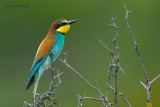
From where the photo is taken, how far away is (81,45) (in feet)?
32.4

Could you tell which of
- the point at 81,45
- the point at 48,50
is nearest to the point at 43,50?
the point at 48,50

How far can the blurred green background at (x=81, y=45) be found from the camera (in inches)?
337

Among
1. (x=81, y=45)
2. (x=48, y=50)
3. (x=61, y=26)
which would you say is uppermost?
(x=61, y=26)

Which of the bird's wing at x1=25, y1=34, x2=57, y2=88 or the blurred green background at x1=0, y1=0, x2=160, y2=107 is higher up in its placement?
the bird's wing at x1=25, y1=34, x2=57, y2=88

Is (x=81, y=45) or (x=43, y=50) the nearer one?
(x=43, y=50)

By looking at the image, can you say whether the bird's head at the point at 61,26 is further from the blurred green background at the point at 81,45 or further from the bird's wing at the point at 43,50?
the blurred green background at the point at 81,45

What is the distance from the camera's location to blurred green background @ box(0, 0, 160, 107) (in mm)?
8562

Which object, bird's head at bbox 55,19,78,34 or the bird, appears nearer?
the bird

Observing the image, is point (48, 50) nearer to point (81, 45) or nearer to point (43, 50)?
point (43, 50)

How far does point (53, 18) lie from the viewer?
10836 mm

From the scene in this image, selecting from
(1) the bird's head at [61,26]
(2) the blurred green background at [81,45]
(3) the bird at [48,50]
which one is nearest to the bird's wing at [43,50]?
(3) the bird at [48,50]

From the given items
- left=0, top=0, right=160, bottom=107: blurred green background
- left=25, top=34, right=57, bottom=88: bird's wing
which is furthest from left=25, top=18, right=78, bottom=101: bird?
left=0, top=0, right=160, bottom=107: blurred green background

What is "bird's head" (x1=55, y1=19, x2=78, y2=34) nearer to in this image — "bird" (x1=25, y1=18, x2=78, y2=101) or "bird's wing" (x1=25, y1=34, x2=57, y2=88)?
"bird" (x1=25, y1=18, x2=78, y2=101)

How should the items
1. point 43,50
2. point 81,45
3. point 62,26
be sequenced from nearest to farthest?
1. point 43,50
2. point 62,26
3. point 81,45
